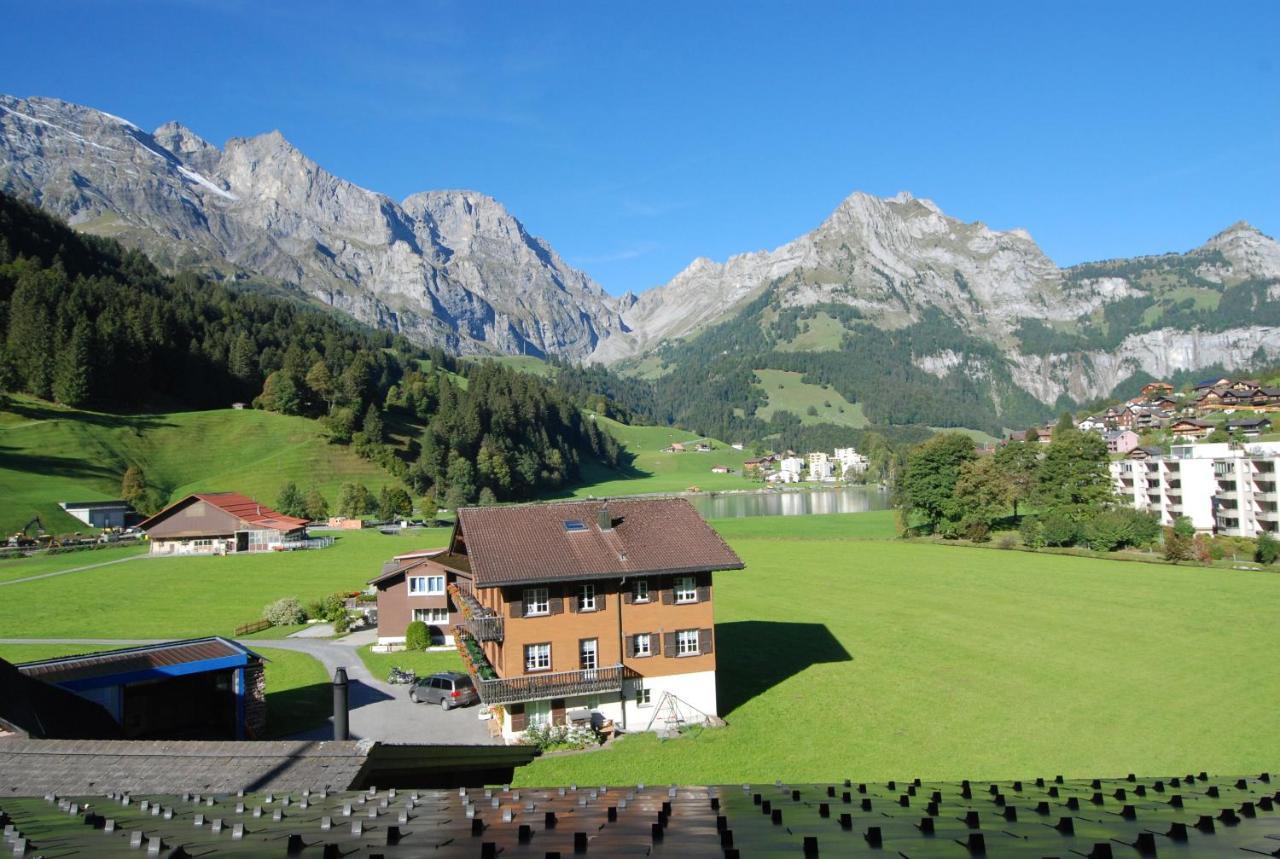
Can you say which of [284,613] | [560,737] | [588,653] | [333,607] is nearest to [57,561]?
[284,613]

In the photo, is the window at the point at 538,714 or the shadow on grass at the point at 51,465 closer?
the window at the point at 538,714

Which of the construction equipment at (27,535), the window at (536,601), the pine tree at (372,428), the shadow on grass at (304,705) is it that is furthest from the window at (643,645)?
the pine tree at (372,428)

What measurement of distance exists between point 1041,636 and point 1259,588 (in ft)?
91.0

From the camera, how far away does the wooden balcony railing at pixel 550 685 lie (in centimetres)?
3116

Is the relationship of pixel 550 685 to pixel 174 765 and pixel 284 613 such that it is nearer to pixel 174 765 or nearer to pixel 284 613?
pixel 174 765

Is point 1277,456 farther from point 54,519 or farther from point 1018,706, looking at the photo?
point 54,519

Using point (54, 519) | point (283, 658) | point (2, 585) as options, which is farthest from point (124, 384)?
point (283, 658)

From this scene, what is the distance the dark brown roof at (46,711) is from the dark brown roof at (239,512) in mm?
71079

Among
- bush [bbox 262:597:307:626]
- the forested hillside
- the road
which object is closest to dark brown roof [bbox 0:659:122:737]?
the road

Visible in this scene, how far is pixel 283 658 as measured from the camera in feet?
148

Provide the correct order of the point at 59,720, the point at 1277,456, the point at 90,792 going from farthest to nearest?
the point at 1277,456, the point at 59,720, the point at 90,792

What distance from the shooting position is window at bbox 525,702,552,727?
105 ft

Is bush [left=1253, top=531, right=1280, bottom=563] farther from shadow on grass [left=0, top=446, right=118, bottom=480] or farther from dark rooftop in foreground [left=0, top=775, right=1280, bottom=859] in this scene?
shadow on grass [left=0, top=446, right=118, bottom=480]

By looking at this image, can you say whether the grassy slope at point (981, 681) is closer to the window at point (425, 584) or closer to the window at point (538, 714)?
the window at point (538, 714)
